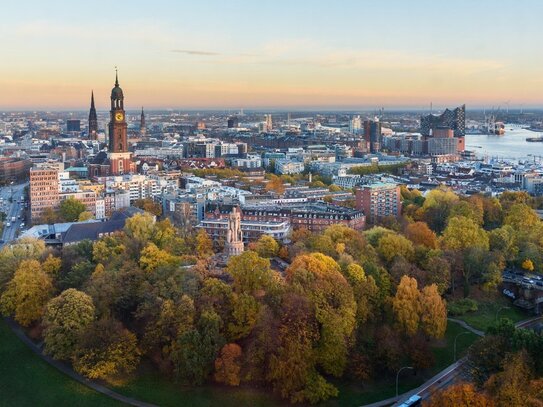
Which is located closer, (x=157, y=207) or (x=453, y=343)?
(x=453, y=343)

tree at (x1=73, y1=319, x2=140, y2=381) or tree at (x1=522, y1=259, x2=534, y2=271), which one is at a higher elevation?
tree at (x1=522, y1=259, x2=534, y2=271)

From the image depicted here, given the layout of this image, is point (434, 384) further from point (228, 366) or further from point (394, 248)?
point (394, 248)

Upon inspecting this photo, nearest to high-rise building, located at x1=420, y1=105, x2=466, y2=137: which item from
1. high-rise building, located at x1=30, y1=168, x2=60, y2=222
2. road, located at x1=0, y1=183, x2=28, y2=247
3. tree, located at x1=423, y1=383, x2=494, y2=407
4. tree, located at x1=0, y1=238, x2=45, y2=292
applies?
road, located at x1=0, y1=183, x2=28, y2=247

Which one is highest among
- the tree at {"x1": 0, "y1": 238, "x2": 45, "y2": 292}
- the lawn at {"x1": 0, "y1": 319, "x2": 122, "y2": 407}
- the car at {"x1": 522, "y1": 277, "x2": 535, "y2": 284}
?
the tree at {"x1": 0, "y1": 238, "x2": 45, "y2": 292}

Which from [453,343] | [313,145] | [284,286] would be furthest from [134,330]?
[313,145]

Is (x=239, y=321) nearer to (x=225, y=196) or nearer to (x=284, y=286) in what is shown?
(x=284, y=286)

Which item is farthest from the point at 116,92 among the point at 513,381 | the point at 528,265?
the point at 513,381

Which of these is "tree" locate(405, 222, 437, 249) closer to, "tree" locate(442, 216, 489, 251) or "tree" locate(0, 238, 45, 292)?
"tree" locate(442, 216, 489, 251)

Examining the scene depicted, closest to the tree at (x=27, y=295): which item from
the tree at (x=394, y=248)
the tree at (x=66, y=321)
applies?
the tree at (x=66, y=321)
